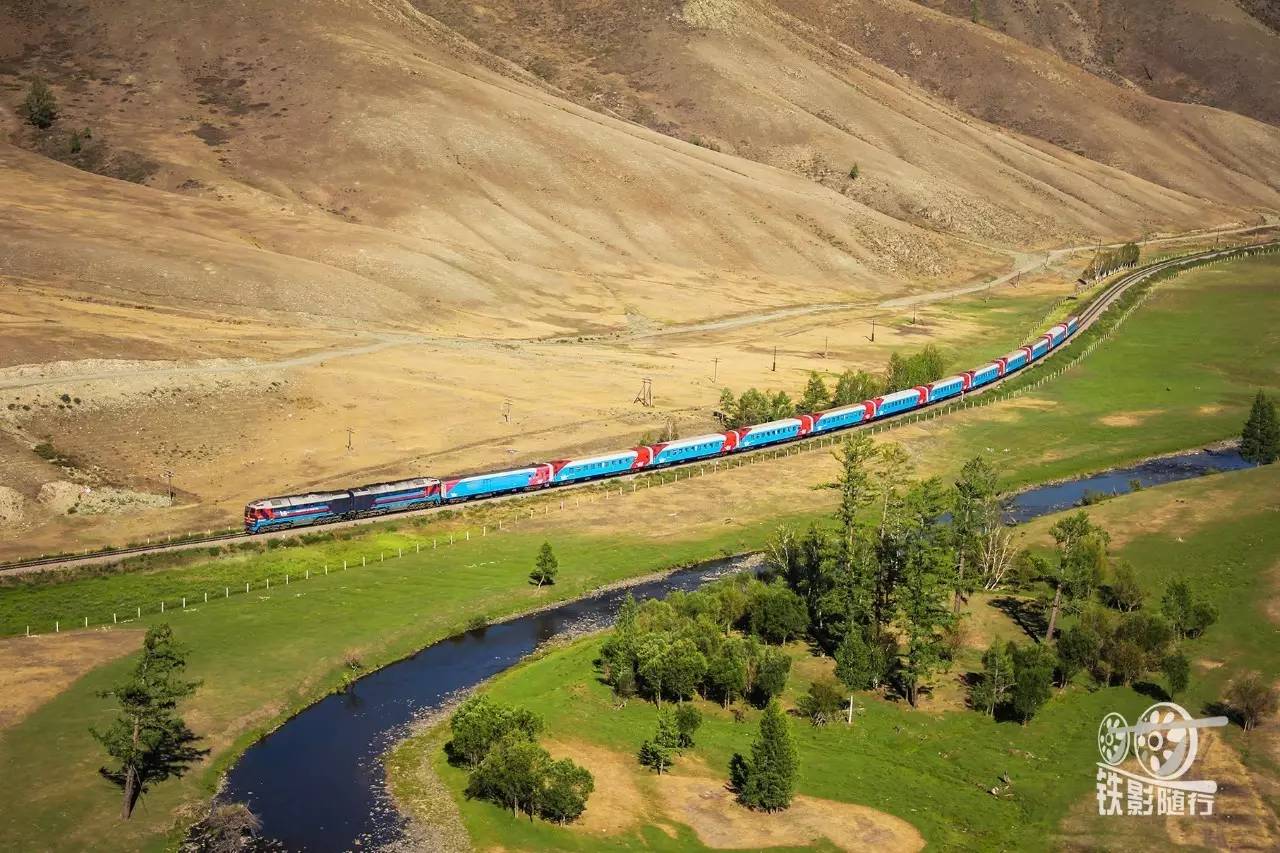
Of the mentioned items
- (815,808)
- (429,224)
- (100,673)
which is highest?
(429,224)

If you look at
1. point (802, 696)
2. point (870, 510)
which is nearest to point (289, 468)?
point (870, 510)

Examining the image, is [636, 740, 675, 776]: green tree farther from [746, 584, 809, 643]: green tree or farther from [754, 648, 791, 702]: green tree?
[746, 584, 809, 643]: green tree

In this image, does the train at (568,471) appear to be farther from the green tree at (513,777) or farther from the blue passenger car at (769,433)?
the green tree at (513,777)

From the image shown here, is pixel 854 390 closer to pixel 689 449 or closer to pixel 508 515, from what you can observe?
pixel 689 449

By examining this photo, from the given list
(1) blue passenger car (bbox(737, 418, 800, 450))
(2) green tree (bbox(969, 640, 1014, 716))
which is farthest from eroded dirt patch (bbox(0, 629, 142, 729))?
(1) blue passenger car (bbox(737, 418, 800, 450))

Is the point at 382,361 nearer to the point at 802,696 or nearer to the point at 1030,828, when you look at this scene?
the point at 802,696

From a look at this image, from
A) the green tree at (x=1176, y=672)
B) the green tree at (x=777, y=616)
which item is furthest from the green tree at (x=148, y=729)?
the green tree at (x=1176, y=672)

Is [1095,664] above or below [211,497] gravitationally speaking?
above
